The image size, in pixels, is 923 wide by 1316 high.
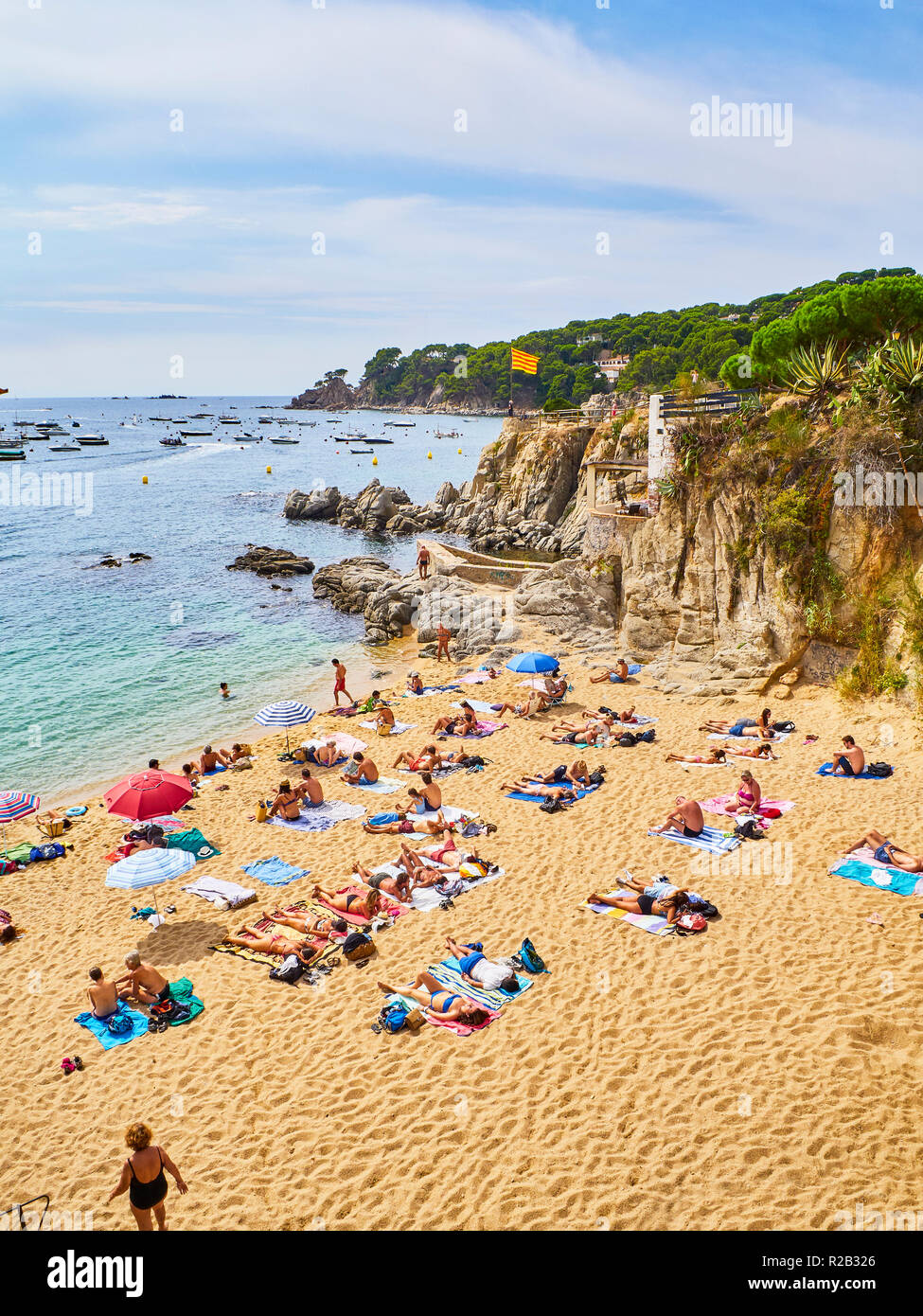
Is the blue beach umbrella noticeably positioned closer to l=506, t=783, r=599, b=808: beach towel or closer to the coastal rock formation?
l=506, t=783, r=599, b=808: beach towel

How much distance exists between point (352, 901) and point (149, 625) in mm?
23090

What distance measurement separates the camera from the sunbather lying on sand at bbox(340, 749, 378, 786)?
1513 centimetres

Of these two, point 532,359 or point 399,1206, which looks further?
point 532,359

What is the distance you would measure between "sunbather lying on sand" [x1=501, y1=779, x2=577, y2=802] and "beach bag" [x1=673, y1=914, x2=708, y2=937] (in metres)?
4.01

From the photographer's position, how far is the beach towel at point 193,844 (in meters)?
12.7

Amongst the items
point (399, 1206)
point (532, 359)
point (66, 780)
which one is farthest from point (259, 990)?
point (532, 359)

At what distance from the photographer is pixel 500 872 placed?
11.4 meters

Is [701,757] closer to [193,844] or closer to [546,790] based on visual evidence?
[546,790]

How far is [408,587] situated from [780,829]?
775 inches

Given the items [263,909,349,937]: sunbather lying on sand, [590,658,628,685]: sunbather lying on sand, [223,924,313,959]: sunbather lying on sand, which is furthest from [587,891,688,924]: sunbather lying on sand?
[590,658,628,685]: sunbather lying on sand

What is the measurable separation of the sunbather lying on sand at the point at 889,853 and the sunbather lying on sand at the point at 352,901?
6411mm

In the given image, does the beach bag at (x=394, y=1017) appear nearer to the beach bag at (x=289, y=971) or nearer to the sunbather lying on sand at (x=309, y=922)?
the beach bag at (x=289, y=971)

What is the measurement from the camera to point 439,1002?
8.56m
